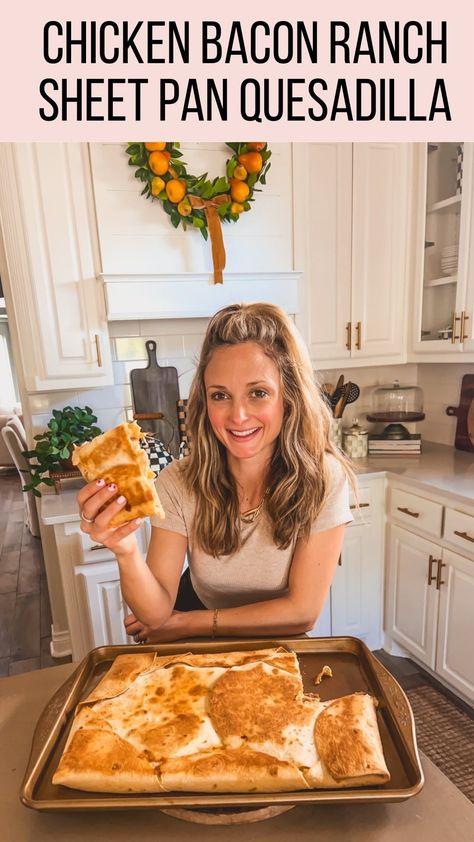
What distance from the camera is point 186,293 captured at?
88.3 inches

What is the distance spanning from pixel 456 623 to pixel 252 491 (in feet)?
4.39

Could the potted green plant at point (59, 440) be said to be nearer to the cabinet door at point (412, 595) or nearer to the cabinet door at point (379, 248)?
the cabinet door at point (379, 248)

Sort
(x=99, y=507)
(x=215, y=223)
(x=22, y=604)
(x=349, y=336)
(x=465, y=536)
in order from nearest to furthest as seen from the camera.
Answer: (x=99, y=507) → (x=465, y=536) → (x=215, y=223) → (x=349, y=336) → (x=22, y=604)

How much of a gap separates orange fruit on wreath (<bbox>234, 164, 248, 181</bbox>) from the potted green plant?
1285 millimetres

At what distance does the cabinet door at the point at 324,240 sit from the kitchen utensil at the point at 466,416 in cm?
69

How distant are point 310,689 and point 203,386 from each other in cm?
77

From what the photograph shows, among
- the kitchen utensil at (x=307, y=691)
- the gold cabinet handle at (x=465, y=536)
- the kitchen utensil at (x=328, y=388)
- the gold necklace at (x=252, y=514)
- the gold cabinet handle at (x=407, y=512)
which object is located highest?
the kitchen utensil at (x=328, y=388)

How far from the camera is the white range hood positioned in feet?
7.03

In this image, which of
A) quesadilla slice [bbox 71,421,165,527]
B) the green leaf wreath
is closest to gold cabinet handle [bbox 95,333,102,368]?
the green leaf wreath

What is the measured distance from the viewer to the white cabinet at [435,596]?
2.00 meters

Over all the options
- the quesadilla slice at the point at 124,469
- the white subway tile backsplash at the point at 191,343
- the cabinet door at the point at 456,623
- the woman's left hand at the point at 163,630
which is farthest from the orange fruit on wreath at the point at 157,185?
the cabinet door at the point at 456,623

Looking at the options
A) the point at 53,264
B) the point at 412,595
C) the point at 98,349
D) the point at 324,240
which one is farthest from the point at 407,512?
the point at 53,264

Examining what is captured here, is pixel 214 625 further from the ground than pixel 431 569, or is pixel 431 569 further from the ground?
pixel 214 625

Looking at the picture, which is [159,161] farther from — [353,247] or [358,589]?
[358,589]
